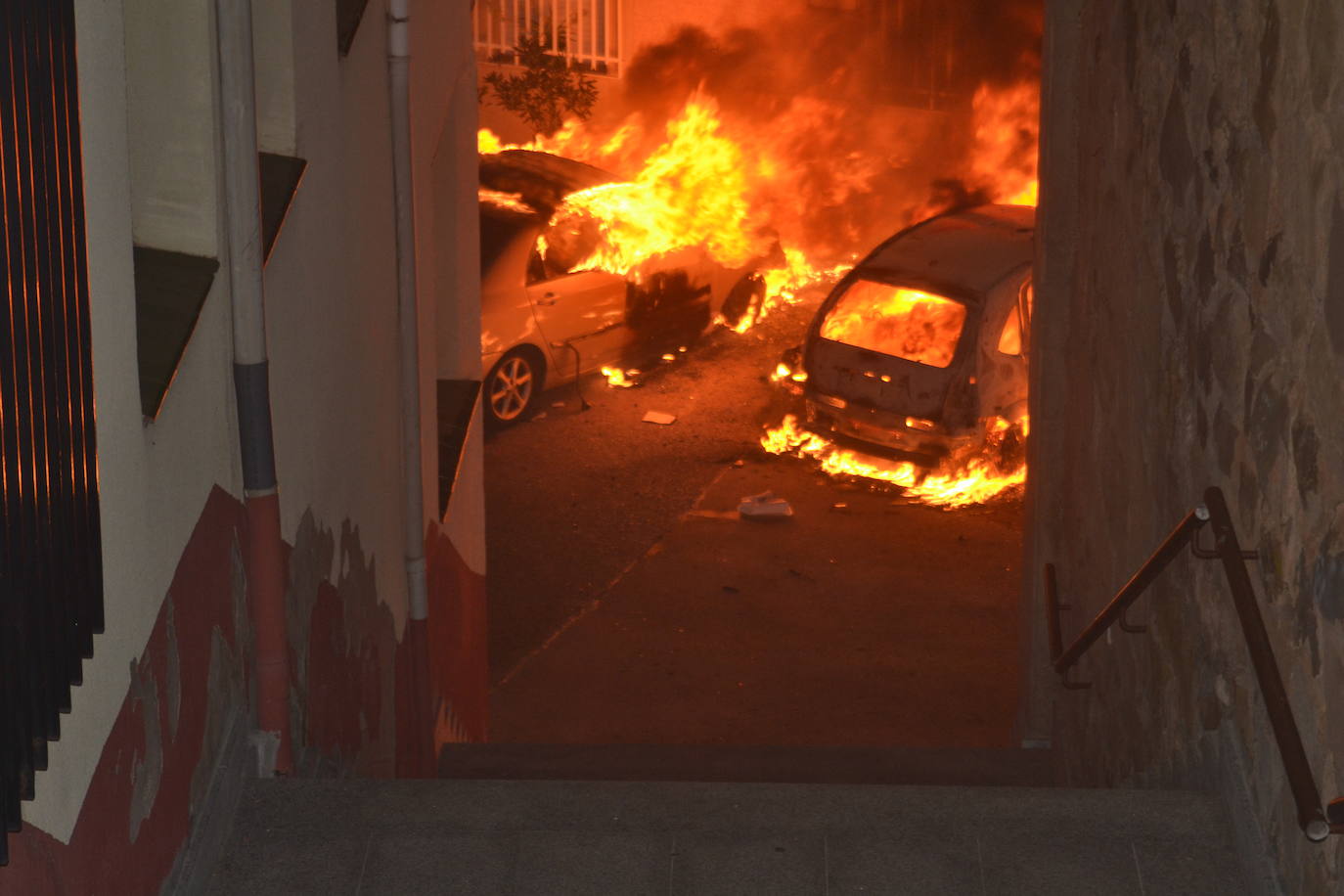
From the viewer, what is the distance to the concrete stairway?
4.18 metres

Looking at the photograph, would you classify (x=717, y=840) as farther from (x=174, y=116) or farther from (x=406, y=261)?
(x=406, y=261)

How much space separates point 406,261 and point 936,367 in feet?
20.4

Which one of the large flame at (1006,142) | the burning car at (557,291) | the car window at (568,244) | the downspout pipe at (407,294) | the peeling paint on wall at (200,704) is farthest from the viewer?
the large flame at (1006,142)

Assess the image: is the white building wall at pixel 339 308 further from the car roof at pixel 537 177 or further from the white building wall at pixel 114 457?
the car roof at pixel 537 177

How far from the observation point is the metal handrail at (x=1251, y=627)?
134 inches

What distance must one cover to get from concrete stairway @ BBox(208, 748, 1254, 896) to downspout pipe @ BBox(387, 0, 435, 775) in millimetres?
2632

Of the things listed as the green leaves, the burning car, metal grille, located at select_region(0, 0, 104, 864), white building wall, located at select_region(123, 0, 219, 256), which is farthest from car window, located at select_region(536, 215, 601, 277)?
metal grille, located at select_region(0, 0, 104, 864)

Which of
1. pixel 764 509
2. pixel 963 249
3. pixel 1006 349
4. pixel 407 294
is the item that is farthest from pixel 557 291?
pixel 407 294

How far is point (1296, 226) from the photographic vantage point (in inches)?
153

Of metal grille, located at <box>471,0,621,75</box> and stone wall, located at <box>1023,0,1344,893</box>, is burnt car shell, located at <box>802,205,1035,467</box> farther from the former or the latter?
metal grille, located at <box>471,0,621,75</box>

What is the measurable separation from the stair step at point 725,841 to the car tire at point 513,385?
8615 millimetres

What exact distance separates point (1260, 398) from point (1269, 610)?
505mm

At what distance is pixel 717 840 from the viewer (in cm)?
434

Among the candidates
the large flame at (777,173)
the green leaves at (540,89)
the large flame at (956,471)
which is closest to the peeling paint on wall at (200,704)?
the large flame at (956,471)
